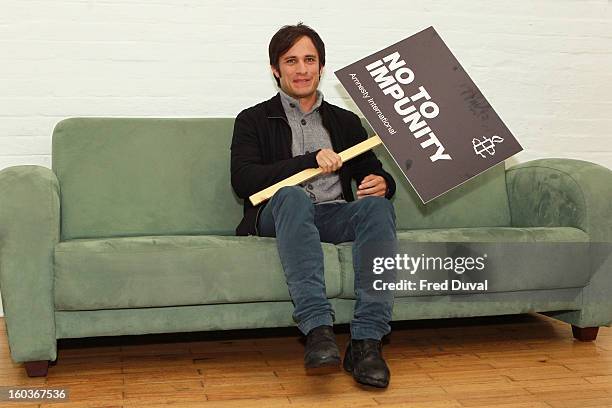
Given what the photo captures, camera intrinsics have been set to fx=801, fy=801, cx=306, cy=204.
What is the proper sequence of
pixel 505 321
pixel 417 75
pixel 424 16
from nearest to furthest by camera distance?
pixel 417 75, pixel 505 321, pixel 424 16

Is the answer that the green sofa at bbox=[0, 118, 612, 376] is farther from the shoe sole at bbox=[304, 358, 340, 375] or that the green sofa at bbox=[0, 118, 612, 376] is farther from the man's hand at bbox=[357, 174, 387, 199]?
the shoe sole at bbox=[304, 358, 340, 375]

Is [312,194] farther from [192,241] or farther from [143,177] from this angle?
[143,177]

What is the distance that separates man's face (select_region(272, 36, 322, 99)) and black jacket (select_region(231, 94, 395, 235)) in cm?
10

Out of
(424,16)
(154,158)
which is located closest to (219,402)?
(154,158)

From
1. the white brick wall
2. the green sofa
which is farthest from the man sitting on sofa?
the white brick wall

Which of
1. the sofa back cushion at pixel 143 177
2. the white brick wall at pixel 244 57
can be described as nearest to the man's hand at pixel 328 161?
the sofa back cushion at pixel 143 177

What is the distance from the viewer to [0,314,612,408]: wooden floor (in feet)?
6.79

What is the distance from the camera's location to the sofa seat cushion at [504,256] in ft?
8.04

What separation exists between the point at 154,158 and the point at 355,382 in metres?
1.10

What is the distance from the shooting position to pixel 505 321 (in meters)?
3.00

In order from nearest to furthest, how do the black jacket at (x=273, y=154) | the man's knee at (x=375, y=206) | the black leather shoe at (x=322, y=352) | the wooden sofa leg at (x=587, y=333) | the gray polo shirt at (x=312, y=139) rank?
the black leather shoe at (x=322, y=352)
the man's knee at (x=375, y=206)
the black jacket at (x=273, y=154)
the gray polo shirt at (x=312, y=139)
the wooden sofa leg at (x=587, y=333)

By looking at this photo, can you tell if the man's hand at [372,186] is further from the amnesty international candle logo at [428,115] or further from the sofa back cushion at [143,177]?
the sofa back cushion at [143,177]

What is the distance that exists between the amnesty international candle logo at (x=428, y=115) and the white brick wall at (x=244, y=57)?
81 centimetres

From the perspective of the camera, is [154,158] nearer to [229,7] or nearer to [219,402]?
[229,7]
